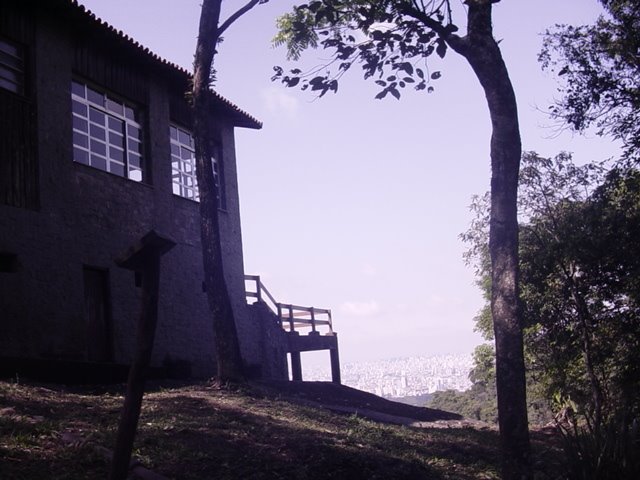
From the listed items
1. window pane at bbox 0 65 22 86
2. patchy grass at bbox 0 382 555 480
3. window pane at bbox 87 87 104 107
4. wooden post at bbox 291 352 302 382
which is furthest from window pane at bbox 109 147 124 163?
wooden post at bbox 291 352 302 382

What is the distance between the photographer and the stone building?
1359 centimetres

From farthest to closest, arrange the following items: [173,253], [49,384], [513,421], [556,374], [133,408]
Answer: [556,374], [173,253], [49,384], [513,421], [133,408]

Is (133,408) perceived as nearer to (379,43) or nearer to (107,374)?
(379,43)

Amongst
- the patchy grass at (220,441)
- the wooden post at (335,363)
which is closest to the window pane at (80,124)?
the patchy grass at (220,441)

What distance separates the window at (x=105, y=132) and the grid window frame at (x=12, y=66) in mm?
1405

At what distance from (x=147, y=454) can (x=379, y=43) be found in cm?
637

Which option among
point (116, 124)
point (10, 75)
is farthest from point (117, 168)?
point (10, 75)

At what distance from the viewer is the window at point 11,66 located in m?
13.8

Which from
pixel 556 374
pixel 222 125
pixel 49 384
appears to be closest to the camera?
pixel 49 384

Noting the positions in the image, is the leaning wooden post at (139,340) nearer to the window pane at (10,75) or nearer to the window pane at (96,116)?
the window pane at (10,75)

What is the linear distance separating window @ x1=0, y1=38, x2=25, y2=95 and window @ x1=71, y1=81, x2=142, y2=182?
1446 millimetres

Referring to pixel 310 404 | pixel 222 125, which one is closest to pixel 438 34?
pixel 310 404

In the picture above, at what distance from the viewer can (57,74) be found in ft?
49.4

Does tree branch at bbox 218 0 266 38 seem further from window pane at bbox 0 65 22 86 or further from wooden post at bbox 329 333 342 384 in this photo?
wooden post at bbox 329 333 342 384
